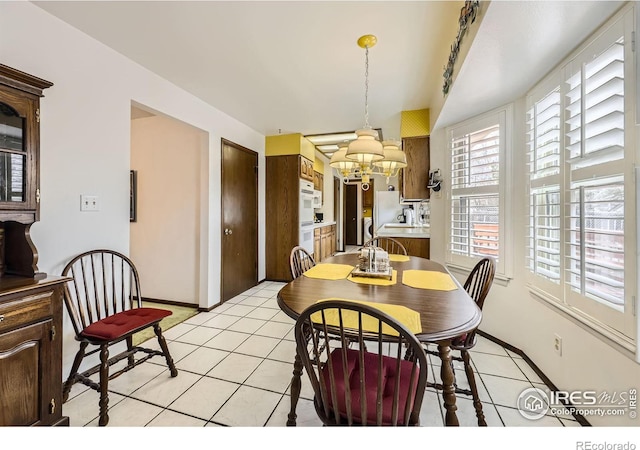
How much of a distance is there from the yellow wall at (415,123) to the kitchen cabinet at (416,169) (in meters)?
0.06

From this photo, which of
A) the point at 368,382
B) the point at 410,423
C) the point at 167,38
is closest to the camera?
the point at 410,423

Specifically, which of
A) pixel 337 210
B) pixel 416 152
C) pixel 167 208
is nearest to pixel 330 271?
pixel 416 152

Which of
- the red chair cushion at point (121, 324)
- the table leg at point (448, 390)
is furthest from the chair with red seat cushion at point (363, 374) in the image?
the red chair cushion at point (121, 324)

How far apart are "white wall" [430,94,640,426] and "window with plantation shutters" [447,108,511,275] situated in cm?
12

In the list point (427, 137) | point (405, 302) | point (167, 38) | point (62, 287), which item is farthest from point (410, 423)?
point (427, 137)

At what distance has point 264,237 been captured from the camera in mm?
4539

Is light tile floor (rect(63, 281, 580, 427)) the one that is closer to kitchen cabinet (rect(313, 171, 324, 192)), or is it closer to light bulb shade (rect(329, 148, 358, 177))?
light bulb shade (rect(329, 148, 358, 177))

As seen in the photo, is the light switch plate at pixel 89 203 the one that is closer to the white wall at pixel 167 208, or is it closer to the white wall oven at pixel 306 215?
the white wall at pixel 167 208

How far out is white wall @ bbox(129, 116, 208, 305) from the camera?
11.0ft

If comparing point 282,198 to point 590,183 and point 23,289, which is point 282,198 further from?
point 590,183

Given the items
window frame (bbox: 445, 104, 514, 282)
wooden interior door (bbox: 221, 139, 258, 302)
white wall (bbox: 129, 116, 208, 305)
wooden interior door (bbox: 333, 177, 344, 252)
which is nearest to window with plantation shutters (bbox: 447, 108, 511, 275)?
window frame (bbox: 445, 104, 514, 282)

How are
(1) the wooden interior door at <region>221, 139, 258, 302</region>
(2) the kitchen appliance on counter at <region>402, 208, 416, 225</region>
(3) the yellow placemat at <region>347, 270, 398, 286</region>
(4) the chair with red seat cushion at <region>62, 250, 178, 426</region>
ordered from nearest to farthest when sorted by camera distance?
(4) the chair with red seat cushion at <region>62, 250, 178, 426</region>
(3) the yellow placemat at <region>347, 270, 398, 286</region>
(1) the wooden interior door at <region>221, 139, 258, 302</region>
(2) the kitchen appliance on counter at <region>402, 208, 416, 225</region>

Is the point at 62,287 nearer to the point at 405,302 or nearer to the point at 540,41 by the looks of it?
the point at 405,302
